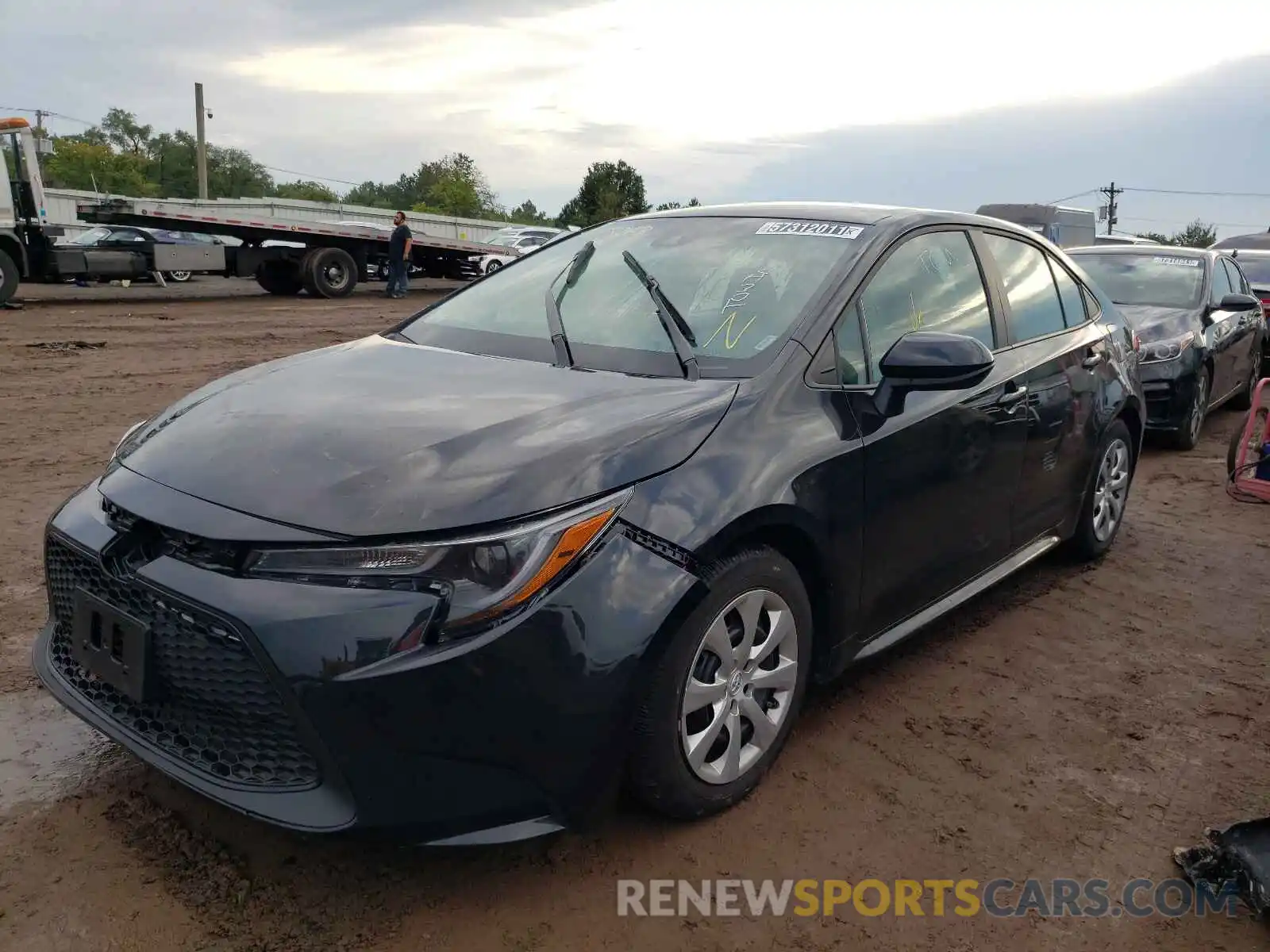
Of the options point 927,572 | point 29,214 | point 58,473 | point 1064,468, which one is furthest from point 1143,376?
point 29,214

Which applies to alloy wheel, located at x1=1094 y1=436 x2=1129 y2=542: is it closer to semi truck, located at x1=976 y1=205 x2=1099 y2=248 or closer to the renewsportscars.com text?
the renewsportscars.com text

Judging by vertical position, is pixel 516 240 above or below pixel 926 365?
above

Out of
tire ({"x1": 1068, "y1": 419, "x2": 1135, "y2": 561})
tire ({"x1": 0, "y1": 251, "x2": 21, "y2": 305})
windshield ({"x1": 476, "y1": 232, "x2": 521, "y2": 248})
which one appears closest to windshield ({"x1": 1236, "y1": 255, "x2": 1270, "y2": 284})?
tire ({"x1": 1068, "y1": 419, "x2": 1135, "y2": 561})

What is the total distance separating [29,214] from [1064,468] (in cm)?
1623

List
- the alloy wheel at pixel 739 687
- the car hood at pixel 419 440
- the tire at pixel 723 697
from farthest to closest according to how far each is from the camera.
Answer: the alloy wheel at pixel 739 687, the tire at pixel 723 697, the car hood at pixel 419 440

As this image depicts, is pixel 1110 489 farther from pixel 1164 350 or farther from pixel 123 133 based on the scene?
pixel 123 133

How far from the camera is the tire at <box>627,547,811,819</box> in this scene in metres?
2.42

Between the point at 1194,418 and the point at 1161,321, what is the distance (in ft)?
2.58

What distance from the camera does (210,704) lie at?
2.22 meters

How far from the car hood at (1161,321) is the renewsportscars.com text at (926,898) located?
586 centimetres

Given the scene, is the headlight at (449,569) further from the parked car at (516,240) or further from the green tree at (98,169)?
the green tree at (98,169)

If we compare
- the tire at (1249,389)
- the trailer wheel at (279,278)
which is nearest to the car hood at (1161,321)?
the tire at (1249,389)

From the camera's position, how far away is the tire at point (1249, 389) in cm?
962

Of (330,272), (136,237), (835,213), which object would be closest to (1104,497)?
(835,213)
